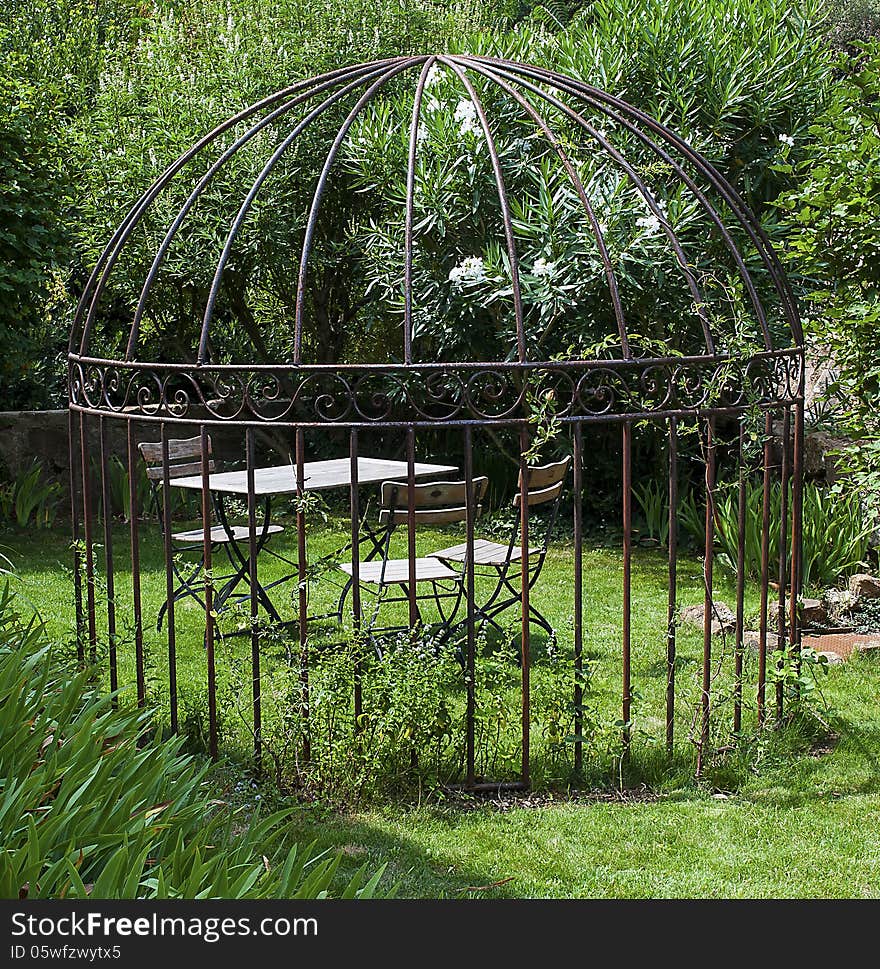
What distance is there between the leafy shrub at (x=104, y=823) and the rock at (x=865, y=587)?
14.0ft

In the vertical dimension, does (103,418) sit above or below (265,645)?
above

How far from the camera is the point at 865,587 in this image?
6098 mm

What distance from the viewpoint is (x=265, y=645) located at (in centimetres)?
562

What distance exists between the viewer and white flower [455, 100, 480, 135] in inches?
285

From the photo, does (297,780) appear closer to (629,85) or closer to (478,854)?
(478,854)

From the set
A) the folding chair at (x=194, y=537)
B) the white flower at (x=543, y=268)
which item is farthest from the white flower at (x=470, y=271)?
the folding chair at (x=194, y=537)

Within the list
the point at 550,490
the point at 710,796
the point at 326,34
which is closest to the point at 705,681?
the point at 710,796

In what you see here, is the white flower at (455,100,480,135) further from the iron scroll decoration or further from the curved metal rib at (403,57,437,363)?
the curved metal rib at (403,57,437,363)

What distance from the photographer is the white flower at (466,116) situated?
723 centimetres

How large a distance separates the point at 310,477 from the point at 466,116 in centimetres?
303

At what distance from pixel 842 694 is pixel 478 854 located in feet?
7.40

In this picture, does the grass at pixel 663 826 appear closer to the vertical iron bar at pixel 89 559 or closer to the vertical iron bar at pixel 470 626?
the vertical iron bar at pixel 470 626

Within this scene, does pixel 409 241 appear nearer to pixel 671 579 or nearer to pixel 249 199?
pixel 249 199

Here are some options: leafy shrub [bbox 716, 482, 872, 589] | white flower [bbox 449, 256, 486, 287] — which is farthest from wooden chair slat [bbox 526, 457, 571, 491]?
white flower [bbox 449, 256, 486, 287]
